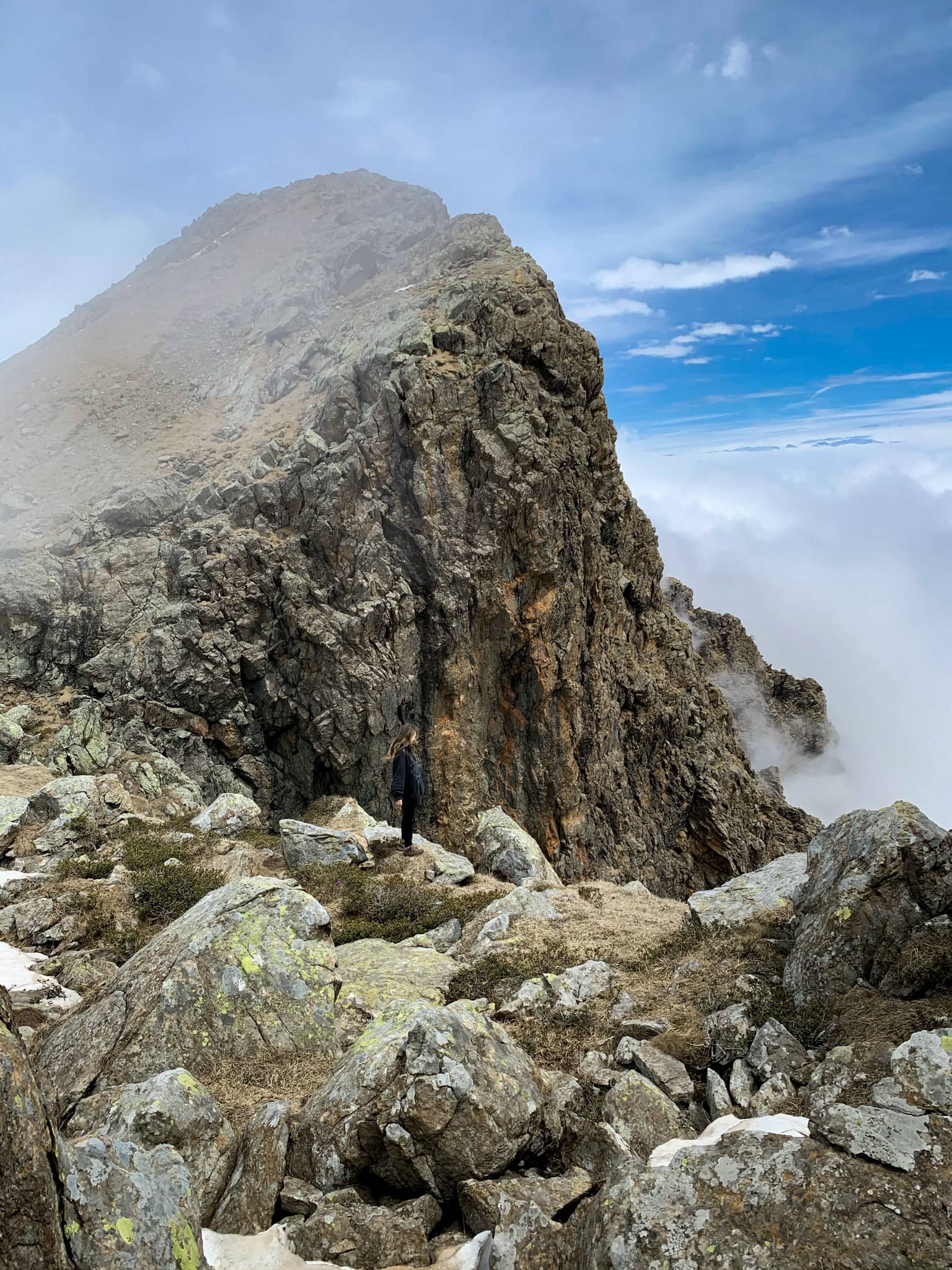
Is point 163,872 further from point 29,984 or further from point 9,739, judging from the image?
point 9,739

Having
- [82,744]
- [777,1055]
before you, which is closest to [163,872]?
[777,1055]

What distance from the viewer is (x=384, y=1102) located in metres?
6.03

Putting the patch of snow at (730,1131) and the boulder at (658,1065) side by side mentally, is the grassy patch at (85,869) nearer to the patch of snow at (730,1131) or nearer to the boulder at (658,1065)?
the boulder at (658,1065)

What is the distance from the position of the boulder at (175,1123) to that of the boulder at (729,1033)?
5.09 metres

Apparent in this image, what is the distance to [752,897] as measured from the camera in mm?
12328

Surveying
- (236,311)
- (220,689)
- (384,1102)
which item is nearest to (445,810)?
(220,689)

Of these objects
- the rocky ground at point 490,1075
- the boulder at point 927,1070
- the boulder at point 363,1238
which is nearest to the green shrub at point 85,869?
the rocky ground at point 490,1075

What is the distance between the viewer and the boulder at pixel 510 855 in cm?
1841

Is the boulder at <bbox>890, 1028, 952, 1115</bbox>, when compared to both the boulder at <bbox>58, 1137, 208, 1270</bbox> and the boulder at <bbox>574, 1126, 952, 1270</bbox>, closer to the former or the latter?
the boulder at <bbox>574, 1126, 952, 1270</bbox>

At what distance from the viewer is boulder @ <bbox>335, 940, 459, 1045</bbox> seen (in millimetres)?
8961

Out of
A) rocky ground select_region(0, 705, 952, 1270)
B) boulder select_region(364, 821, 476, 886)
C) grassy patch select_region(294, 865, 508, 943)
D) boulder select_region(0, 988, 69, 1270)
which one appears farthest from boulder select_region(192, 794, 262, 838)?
boulder select_region(0, 988, 69, 1270)

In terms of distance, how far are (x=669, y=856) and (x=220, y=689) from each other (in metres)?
28.2

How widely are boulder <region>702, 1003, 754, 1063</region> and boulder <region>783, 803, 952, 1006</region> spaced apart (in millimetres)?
924

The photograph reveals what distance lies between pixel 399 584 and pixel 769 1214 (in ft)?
98.0
